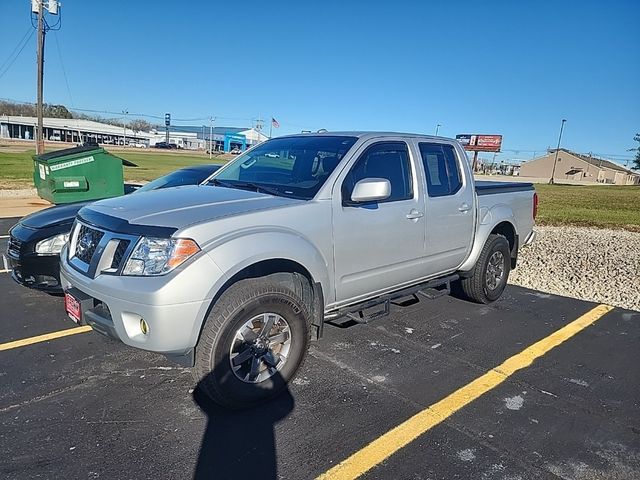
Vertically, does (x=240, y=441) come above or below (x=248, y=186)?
below

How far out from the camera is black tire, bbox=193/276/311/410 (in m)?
2.88

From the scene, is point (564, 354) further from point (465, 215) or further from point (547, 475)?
point (547, 475)

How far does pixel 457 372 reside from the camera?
3.81m

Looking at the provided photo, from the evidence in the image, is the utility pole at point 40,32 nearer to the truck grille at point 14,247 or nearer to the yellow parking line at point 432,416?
the truck grille at point 14,247

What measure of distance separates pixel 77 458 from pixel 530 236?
5.66 meters

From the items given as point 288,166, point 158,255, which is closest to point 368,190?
point 288,166

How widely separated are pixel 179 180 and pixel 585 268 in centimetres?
653

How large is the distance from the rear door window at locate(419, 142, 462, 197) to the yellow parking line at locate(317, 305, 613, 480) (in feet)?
5.53

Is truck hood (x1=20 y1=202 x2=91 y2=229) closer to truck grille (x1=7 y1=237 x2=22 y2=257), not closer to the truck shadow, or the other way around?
truck grille (x1=7 y1=237 x2=22 y2=257)

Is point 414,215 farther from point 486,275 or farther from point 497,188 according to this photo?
point 497,188

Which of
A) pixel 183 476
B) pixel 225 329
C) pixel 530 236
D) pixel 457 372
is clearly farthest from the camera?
pixel 530 236

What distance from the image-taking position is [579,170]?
92.6 meters

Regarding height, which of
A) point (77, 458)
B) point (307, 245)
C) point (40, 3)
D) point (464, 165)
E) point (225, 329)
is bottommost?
point (77, 458)

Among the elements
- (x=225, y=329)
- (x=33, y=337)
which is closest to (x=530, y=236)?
(x=225, y=329)
